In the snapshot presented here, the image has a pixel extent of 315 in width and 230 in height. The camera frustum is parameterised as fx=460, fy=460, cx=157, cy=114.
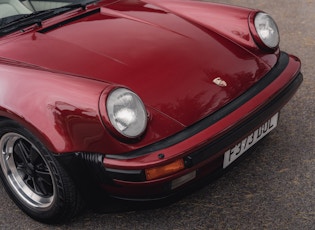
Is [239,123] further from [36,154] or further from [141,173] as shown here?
[36,154]

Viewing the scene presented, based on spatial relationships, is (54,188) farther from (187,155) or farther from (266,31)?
(266,31)

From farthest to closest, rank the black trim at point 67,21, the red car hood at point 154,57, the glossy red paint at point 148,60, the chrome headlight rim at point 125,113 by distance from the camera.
Result: the black trim at point 67,21 → the red car hood at point 154,57 → the glossy red paint at point 148,60 → the chrome headlight rim at point 125,113

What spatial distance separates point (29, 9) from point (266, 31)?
1.55m

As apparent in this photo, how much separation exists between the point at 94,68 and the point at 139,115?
0.46 m

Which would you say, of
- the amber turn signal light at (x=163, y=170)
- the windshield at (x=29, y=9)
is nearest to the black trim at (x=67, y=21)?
the windshield at (x=29, y=9)

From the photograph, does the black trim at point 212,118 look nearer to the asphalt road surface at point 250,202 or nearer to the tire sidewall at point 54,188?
the tire sidewall at point 54,188

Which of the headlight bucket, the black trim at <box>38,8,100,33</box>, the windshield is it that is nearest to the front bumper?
the headlight bucket

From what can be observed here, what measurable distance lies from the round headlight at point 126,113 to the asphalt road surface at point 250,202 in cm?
54

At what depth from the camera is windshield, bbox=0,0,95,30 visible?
114 inches

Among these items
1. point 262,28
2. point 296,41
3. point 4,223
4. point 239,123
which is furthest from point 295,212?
point 296,41

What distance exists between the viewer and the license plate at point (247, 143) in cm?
241

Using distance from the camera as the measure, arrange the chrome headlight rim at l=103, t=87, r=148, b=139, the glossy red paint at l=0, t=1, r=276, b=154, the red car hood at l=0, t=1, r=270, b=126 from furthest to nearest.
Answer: the red car hood at l=0, t=1, r=270, b=126 → the glossy red paint at l=0, t=1, r=276, b=154 → the chrome headlight rim at l=103, t=87, r=148, b=139

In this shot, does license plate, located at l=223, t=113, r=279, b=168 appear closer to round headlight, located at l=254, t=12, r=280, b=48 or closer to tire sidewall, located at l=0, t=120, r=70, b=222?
round headlight, located at l=254, t=12, r=280, b=48

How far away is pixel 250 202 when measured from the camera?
2574mm
